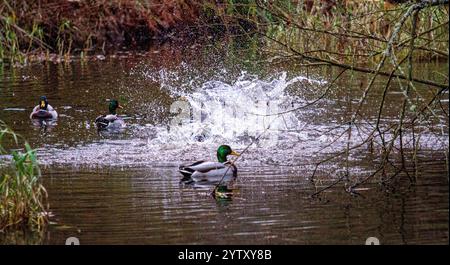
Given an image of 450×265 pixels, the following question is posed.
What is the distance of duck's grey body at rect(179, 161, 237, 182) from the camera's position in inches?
452

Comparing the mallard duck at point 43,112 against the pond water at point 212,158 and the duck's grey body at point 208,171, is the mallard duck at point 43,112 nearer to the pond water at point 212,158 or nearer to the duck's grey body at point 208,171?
the pond water at point 212,158

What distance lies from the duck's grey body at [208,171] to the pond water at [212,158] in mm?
171

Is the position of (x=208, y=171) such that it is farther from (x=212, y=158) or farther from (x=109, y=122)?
(x=109, y=122)

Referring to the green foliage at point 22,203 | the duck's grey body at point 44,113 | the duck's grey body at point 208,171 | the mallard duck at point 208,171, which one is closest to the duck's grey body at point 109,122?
the duck's grey body at point 44,113

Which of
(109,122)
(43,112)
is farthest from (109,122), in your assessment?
(43,112)

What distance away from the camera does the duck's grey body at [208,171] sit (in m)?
Answer: 11.5

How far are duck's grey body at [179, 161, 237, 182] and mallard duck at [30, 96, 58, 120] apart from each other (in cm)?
462

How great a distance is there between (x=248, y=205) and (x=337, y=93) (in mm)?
8037

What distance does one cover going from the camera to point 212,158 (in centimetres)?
1319

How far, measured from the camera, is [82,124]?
15.8m

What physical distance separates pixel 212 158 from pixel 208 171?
125 cm

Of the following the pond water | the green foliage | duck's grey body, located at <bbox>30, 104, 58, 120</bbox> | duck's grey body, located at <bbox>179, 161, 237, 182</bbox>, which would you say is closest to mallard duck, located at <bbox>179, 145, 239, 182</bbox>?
duck's grey body, located at <bbox>179, 161, 237, 182</bbox>

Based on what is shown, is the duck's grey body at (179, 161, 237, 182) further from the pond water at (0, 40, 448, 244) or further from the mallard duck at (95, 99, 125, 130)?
the mallard duck at (95, 99, 125, 130)

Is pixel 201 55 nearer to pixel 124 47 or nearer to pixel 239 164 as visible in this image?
pixel 124 47
